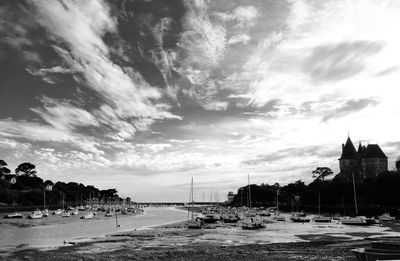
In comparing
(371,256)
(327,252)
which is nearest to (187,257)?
(327,252)

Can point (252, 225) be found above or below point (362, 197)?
below

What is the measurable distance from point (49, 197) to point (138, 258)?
178 metres

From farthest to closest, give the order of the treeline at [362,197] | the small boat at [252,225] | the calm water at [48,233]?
the treeline at [362,197] → the small boat at [252,225] → the calm water at [48,233]

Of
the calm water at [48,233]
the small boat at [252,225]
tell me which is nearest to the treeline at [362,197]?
the small boat at [252,225]

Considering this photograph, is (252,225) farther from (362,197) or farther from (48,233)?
(362,197)

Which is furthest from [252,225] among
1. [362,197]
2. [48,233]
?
[362,197]

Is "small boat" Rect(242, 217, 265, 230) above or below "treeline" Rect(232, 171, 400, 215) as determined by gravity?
below

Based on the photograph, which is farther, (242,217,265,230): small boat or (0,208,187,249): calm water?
(242,217,265,230): small boat

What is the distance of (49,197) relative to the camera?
198250 mm

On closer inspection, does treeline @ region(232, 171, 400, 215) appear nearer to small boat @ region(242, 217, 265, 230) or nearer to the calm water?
small boat @ region(242, 217, 265, 230)

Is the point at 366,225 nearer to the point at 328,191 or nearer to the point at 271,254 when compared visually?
the point at 271,254

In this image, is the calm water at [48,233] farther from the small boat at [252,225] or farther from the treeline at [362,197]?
the treeline at [362,197]

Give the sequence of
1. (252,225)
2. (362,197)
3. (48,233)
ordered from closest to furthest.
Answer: (48,233) → (252,225) → (362,197)

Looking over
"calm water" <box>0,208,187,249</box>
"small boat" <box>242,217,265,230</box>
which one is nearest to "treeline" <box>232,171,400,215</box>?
"small boat" <box>242,217,265,230</box>
